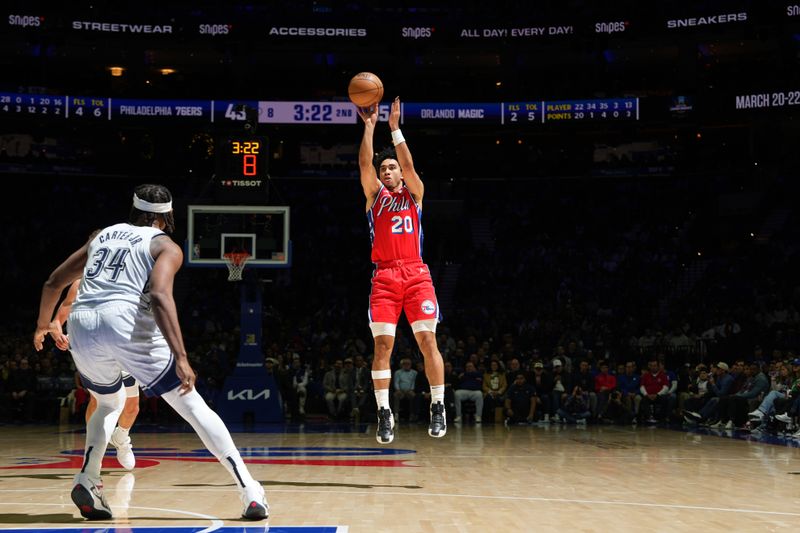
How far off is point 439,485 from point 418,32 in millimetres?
21954

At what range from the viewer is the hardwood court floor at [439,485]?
5195 millimetres

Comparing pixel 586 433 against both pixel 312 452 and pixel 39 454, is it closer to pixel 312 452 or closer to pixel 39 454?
pixel 312 452

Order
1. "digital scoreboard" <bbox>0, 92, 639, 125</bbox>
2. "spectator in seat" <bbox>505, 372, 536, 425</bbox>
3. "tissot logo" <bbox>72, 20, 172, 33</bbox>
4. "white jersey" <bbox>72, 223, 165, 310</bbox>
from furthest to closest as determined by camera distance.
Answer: "tissot logo" <bbox>72, 20, 172, 33</bbox> < "digital scoreboard" <bbox>0, 92, 639, 125</bbox> < "spectator in seat" <bbox>505, 372, 536, 425</bbox> < "white jersey" <bbox>72, 223, 165, 310</bbox>

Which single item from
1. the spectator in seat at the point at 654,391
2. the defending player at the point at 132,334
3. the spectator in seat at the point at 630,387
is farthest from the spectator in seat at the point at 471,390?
the defending player at the point at 132,334

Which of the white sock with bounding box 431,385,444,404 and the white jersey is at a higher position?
the white jersey

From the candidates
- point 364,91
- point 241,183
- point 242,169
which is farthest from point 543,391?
point 364,91

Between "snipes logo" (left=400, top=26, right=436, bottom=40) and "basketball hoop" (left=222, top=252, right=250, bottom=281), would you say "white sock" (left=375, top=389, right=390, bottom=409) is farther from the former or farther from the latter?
"snipes logo" (left=400, top=26, right=436, bottom=40)

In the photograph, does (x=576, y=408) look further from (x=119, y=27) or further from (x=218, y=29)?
(x=119, y=27)

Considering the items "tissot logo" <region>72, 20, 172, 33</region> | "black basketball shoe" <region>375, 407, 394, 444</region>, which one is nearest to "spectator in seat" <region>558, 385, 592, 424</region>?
"black basketball shoe" <region>375, 407, 394, 444</region>

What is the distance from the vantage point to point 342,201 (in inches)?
1171

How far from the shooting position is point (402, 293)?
7555 millimetres

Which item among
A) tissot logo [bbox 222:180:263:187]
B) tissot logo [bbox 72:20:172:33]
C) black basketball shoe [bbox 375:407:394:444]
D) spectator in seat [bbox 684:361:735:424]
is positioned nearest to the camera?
black basketball shoe [bbox 375:407:394:444]

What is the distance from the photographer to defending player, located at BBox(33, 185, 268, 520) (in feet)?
16.3

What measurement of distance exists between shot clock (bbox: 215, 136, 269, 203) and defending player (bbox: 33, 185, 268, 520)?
10173 mm
